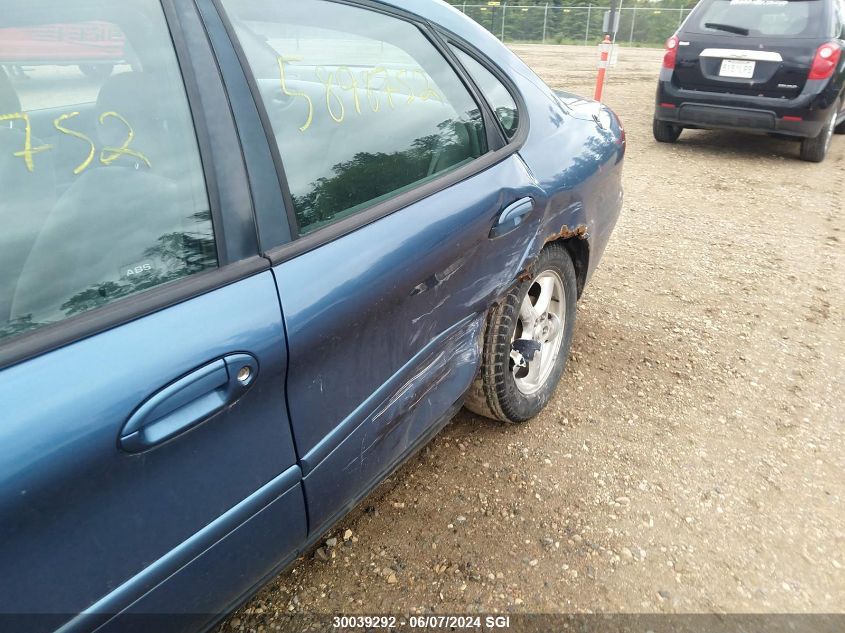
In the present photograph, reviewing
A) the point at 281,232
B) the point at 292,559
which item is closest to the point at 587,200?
the point at 281,232

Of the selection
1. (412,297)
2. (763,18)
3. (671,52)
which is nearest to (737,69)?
(763,18)

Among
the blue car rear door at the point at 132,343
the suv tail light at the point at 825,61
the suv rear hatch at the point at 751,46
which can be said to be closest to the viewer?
the blue car rear door at the point at 132,343

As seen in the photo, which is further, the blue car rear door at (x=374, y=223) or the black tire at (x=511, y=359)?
the black tire at (x=511, y=359)

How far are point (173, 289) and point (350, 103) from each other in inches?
30.6

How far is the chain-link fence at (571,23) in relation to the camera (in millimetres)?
28312

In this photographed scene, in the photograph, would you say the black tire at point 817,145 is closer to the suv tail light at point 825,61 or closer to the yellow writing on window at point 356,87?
the suv tail light at point 825,61

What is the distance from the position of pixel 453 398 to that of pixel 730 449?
1250 mm

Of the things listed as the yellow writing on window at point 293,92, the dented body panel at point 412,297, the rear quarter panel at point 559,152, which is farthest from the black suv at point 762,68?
the yellow writing on window at point 293,92

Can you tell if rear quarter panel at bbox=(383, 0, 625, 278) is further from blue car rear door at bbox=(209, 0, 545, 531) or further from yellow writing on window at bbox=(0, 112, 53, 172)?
yellow writing on window at bbox=(0, 112, 53, 172)

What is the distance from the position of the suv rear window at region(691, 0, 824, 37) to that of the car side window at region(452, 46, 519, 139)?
16.2 feet

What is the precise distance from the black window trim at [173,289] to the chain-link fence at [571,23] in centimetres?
3011

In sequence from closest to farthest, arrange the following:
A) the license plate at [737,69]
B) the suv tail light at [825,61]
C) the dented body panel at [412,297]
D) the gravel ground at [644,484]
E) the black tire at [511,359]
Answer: the dented body panel at [412,297]
the gravel ground at [644,484]
the black tire at [511,359]
the suv tail light at [825,61]
the license plate at [737,69]

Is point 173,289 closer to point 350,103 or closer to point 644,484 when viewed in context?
point 350,103

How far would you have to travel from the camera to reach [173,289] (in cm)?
118
